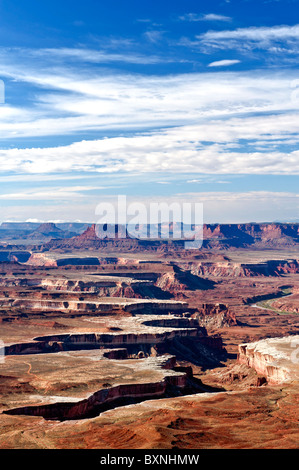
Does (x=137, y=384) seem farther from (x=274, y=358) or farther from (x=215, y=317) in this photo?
(x=215, y=317)

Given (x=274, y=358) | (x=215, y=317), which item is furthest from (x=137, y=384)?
(x=215, y=317)

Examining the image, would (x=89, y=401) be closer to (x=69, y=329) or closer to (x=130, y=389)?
(x=130, y=389)

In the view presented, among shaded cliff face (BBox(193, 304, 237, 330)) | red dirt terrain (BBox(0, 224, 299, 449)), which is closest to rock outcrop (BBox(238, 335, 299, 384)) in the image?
red dirt terrain (BBox(0, 224, 299, 449))

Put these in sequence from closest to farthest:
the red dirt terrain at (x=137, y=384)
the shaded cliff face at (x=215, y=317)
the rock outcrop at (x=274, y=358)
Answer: the red dirt terrain at (x=137, y=384) → the rock outcrop at (x=274, y=358) → the shaded cliff face at (x=215, y=317)

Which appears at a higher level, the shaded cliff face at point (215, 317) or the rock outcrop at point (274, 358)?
the rock outcrop at point (274, 358)

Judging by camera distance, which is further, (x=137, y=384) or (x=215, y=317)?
(x=215, y=317)

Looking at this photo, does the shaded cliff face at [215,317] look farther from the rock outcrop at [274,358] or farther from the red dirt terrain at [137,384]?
the rock outcrop at [274,358]

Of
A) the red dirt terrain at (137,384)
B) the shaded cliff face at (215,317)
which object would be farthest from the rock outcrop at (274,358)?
the shaded cliff face at (215,317)

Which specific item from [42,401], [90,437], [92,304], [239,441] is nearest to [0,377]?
[42,401]

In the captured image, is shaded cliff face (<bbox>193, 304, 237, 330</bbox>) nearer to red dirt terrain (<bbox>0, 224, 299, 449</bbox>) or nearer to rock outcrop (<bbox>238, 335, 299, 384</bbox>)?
red dirt terrain (<bbox>0, 224, 299, 449</bbox>)

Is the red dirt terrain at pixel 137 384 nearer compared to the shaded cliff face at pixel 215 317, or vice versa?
the red dirt terrain at pixel 137 384

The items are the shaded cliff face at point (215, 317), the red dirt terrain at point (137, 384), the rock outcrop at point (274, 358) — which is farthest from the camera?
the shaded cliff face at point (215, 317)
